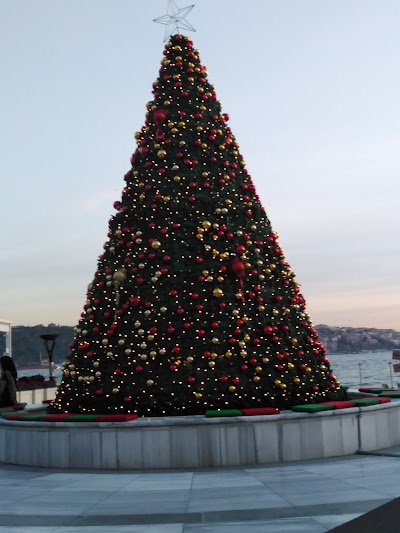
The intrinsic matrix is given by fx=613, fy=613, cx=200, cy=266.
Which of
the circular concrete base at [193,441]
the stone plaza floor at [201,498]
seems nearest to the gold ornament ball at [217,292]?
the circular concrete base at [193,441]

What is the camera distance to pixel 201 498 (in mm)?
7656

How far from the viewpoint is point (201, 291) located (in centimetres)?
1237

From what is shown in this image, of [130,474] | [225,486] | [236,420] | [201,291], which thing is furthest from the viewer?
[201,291]

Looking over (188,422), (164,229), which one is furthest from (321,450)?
(164,229)

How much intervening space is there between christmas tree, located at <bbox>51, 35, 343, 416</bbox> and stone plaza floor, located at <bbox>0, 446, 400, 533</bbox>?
1.99 metres

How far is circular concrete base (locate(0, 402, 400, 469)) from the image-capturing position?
34.0 feet

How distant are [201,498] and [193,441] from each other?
271 cm

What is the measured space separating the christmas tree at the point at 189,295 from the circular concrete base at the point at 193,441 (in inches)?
42.4

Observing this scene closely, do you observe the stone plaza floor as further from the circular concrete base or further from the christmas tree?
the christmas tree

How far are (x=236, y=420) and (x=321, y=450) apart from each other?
1.68m

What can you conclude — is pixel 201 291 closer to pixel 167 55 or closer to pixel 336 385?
pixel 336 385

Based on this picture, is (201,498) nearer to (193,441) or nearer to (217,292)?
(193,441)

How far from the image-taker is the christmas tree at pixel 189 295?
11844mm

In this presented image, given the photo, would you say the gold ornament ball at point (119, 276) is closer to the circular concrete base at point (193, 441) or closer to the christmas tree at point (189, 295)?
the christmas tree at point (189, 295)
